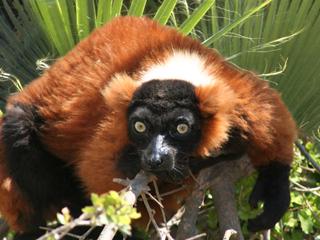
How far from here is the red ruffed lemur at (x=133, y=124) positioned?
386 centimetres

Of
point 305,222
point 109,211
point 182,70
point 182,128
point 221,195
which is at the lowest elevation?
point 305,222

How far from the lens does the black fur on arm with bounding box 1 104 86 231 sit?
14.3 feet

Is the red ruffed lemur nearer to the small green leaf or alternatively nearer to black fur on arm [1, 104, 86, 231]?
black fur on arm [1, 104, 86, 231]

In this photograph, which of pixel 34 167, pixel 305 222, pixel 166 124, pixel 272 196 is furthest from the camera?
pixel 305 222

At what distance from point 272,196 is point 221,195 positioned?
33cm

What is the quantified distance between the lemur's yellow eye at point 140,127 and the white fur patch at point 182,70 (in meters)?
0.28

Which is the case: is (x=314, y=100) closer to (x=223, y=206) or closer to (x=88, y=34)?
(x=223, y=206)

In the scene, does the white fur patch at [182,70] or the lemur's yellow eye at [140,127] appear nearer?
the lemur's yellow eye at [140,127]

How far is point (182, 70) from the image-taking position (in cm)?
405

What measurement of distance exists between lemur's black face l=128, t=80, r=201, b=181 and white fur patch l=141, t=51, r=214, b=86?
9 centimetres

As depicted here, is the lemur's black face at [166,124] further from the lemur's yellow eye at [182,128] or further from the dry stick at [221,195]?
the dry stick at [221,195]

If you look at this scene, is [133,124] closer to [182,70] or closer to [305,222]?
[182,70]

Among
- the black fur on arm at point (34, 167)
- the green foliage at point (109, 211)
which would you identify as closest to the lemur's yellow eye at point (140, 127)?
the black fur on arm at point (34, 167)

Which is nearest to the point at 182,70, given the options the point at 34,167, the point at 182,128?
the point at 182,128
